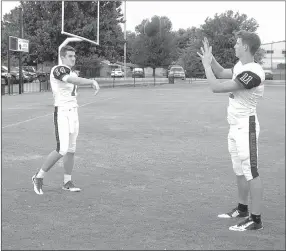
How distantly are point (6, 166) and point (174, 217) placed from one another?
3.67 meters

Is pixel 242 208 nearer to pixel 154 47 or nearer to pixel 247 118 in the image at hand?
pixel 247 118

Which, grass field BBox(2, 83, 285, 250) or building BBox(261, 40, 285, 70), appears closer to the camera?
grass field BBox(2, 83, 285, 250)

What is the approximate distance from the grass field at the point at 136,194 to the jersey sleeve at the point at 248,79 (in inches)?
54.6

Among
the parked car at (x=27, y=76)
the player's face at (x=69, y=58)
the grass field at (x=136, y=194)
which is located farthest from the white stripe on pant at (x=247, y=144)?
the parked car at (x=27, y=76)

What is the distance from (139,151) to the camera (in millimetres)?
9562

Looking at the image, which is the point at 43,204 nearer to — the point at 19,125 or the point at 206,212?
the point at 206,212

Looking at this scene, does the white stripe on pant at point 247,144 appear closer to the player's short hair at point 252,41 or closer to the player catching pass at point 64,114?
the player's short hair at point 252,41

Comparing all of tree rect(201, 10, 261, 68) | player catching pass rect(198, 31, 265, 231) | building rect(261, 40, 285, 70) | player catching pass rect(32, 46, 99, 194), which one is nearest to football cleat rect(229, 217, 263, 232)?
player catching pass rect(198, 31, 265, 231)

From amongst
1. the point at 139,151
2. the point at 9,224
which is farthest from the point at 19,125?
the point at 9,224

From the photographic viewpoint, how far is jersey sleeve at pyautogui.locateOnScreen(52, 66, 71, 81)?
618 cm

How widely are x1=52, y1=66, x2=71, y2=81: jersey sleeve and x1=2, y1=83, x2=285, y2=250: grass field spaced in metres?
1.44

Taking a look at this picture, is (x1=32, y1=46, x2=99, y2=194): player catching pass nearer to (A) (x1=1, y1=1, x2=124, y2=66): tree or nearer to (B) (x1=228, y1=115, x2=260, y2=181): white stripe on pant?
(B) (x1=228, y1=115, x2=260, y2=181): white stripe on pant

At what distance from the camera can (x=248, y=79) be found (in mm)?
4746

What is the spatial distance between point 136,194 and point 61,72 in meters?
1.74
